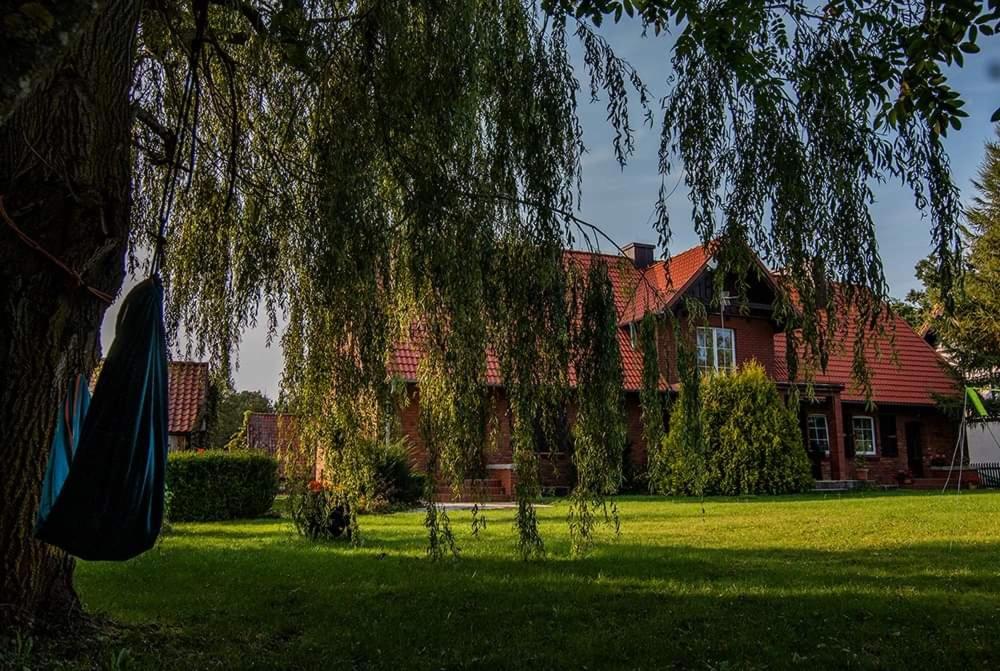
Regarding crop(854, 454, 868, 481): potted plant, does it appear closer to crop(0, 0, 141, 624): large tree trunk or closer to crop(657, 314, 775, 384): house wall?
crop(657, 314, 775, 384): house wall

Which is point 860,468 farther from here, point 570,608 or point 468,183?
point 468,183

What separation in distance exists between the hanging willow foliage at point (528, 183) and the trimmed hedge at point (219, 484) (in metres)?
7.36

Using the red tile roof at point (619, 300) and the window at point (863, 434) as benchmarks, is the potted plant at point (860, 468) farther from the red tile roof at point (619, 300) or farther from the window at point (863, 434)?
the red tile roof at point (619, 300)

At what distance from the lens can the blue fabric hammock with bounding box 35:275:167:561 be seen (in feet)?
10.4

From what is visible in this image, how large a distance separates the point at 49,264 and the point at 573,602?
12.0ft

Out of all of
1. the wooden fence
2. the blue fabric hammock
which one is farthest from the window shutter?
the blue fabric hammock

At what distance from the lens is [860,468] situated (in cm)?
2097

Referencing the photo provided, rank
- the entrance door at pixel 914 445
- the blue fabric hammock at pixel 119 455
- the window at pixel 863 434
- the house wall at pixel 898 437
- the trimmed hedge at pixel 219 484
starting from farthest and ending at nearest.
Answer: the entrance door at pixel 914 445, the window at pixel 863 434, the house wall at pixel 898 437, the trimmed hedge at pixel 219 484, the blue fabric hammock at pixel 119 455

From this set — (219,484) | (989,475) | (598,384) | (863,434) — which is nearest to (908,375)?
(863,434)

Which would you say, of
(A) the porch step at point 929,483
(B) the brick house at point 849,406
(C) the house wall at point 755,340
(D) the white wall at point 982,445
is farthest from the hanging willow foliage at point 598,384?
(D) the white wall at point 982,445

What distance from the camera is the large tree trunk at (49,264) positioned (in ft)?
12.9

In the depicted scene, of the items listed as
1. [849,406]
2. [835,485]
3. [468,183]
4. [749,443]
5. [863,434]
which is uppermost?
[468,183]

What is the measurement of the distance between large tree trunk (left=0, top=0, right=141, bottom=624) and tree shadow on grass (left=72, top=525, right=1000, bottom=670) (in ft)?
2.69

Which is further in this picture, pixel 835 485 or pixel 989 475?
pixel 989 475
